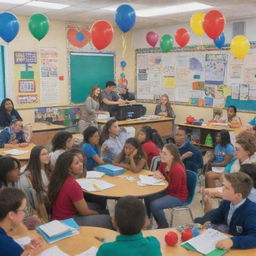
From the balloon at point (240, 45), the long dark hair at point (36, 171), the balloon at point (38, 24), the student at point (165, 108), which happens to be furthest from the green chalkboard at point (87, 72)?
the long dark hair at point (36, 171)

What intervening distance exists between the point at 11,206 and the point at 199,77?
22.8ft

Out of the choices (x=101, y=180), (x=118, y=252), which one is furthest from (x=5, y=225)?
(x=101, y=180)

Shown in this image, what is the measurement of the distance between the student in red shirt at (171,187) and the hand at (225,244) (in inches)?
53.4

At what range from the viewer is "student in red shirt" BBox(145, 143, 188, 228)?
11.3ft

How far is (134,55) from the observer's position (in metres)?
9.66

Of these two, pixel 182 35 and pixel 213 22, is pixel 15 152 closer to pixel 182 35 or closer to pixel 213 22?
pixel 213 22

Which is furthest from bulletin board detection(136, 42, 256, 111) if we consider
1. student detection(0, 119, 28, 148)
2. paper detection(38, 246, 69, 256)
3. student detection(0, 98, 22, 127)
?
paper detection(38, 246, 69, 256)

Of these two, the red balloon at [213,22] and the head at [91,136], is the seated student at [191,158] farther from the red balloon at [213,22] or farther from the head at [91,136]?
the red balloon at [213,22]

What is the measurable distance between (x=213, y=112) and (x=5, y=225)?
6649 millimetres

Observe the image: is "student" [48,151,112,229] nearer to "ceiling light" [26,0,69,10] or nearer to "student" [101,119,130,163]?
"student" [101,119,130,163]

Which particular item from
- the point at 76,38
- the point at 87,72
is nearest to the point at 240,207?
the point at 76,38

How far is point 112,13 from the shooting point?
6965mm

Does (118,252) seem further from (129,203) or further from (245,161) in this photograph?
(245,161)

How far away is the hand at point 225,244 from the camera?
2.06 metres
